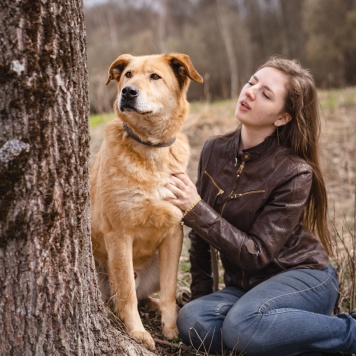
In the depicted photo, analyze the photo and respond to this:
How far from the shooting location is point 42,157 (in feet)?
5.44

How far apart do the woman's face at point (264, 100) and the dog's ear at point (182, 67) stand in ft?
1.07

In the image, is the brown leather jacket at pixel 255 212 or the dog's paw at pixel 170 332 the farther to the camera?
the dog's paw at pixel 170 332

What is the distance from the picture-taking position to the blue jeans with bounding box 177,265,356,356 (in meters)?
2.41

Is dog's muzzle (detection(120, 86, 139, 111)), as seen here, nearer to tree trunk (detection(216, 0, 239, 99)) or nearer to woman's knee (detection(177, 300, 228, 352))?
woman's knee (detection(177, 300, 228, 352))

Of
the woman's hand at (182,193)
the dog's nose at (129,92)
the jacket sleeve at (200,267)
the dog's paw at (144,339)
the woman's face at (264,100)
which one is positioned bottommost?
the dog's paw at (144,339)

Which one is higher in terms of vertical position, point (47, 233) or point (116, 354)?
point (47, 233)

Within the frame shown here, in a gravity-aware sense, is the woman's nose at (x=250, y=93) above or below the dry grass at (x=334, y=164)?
above

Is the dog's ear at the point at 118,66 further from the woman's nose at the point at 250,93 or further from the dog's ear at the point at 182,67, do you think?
the woman's nose at the point at 250,93

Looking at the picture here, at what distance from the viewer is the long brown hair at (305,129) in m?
2.75

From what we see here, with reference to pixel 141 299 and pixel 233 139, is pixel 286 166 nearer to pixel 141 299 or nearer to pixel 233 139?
pixel 233 139

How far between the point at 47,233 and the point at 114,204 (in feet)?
2.99

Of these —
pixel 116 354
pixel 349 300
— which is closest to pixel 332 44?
pixel 349 300

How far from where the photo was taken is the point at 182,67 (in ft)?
9.64

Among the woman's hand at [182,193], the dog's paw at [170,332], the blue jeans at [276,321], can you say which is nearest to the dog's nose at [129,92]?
the woman's hand at [182,193]
